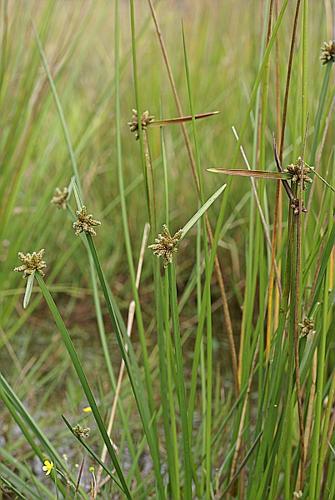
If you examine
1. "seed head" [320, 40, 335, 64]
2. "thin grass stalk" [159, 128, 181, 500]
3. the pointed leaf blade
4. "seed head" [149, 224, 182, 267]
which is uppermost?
"seed head" [320, 40, 335, 64]

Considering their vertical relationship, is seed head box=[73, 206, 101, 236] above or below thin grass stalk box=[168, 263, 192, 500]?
above

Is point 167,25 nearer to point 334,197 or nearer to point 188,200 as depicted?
point 188,200

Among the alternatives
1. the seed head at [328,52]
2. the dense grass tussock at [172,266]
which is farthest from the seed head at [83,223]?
the seed head at [328,52]

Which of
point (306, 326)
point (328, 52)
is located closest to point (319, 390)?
point (306, 326)

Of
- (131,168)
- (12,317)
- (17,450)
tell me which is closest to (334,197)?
(17,450)

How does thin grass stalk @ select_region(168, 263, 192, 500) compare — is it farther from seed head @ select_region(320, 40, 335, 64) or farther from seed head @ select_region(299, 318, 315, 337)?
A: seed head @ select_region(320, 40, 335, 64)

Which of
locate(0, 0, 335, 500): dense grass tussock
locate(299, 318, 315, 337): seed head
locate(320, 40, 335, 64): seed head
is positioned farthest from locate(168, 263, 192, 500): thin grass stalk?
locate(320, 40, 335, 64): seed head

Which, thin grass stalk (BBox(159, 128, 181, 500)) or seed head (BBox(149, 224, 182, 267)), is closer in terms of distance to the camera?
seed head (BBox(149, 224, 182, 267))

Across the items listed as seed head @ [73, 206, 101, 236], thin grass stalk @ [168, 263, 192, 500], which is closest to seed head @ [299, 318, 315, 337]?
thin grass stalk @ [168, 263, 192, 500]
